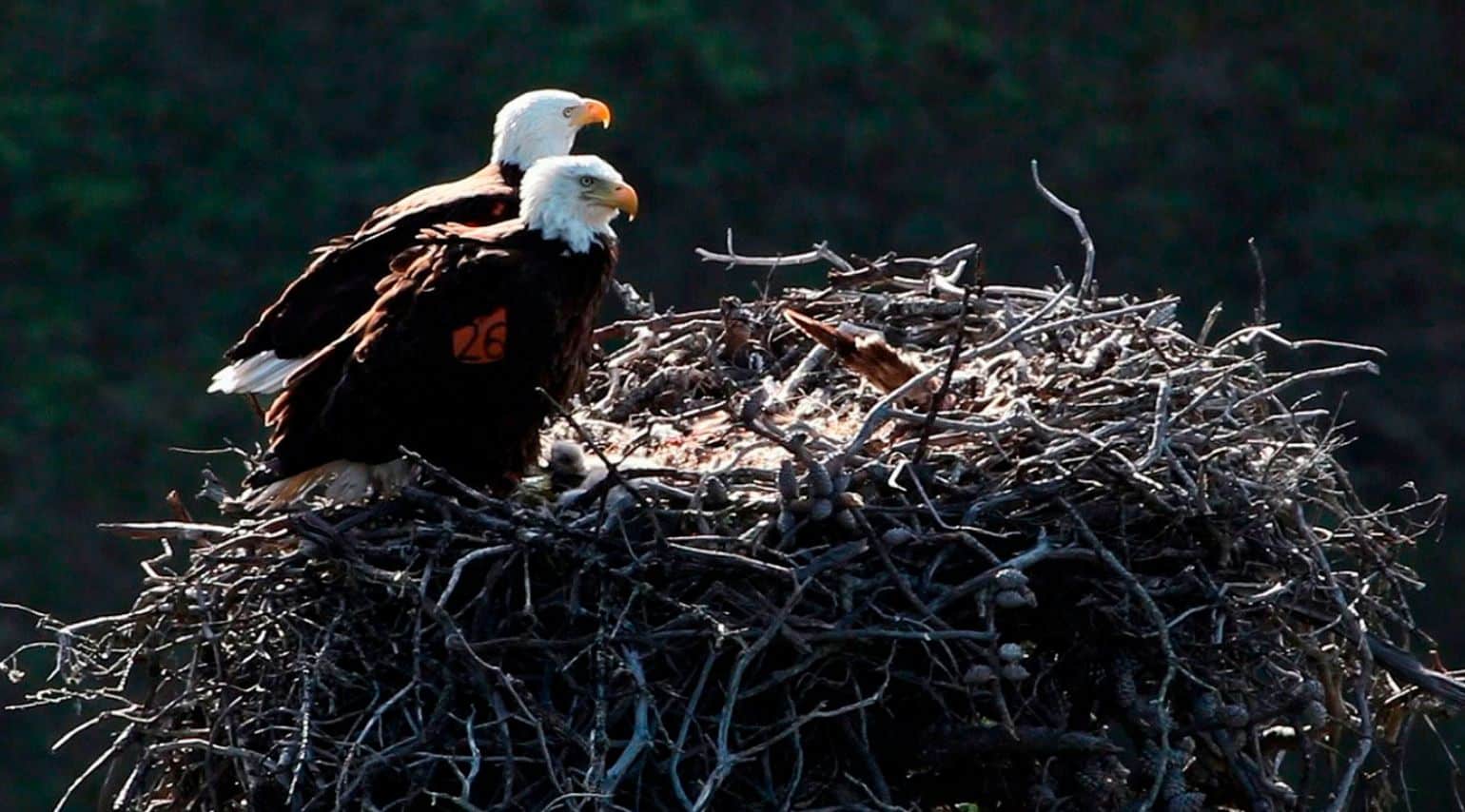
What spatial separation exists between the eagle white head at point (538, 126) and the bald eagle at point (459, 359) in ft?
2.92

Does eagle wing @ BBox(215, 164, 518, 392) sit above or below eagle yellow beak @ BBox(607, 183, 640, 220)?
below

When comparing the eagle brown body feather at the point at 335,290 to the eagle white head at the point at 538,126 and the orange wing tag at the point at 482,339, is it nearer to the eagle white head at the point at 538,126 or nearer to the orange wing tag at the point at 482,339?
the orange wing tag at the point at 482,339

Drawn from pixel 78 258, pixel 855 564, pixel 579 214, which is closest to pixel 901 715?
pixel 855 564

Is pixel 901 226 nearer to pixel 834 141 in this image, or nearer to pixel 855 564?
pixel 834 141

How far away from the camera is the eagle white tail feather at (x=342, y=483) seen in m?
4.51

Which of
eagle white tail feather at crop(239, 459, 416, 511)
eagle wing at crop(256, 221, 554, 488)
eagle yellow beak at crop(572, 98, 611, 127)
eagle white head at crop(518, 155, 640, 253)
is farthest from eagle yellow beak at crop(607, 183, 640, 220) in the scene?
eagle yellow beak at crop(572, 98, 611, 127)

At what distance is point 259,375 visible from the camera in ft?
15.8

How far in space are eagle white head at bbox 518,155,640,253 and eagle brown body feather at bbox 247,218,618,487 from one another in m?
0.03

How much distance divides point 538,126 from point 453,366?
4.04 feet

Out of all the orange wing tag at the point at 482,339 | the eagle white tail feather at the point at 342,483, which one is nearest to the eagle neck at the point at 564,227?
the orange wing tag at the point at 482,339

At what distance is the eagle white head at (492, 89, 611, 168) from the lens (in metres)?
5.53

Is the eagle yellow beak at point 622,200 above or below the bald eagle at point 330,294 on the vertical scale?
above

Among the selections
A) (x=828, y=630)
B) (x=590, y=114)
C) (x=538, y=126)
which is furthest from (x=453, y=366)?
(x=590, y=114)

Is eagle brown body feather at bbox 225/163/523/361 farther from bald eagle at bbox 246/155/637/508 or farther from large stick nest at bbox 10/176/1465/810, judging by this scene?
large stick nest at bbox 10/176/1465/810
